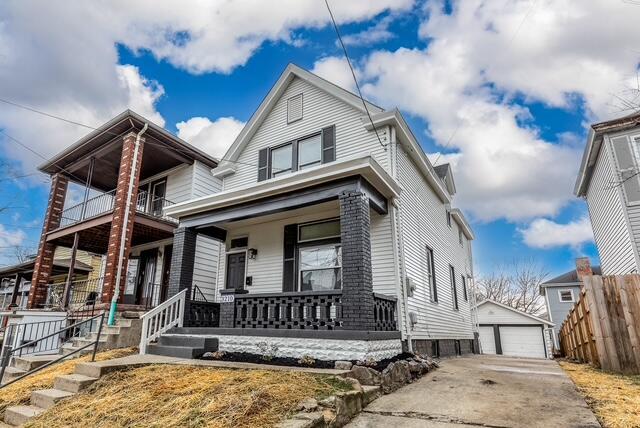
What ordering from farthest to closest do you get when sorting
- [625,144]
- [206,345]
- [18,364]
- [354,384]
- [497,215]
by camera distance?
1. [497,215]
2. [625,144]
3. [18,364]
4. [206,345]
5. [354,384]

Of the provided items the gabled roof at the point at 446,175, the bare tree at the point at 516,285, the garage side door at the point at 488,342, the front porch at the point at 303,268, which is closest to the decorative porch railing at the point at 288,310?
the front porch at the point at 303,268

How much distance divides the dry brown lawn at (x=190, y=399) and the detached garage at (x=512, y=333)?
20928mm

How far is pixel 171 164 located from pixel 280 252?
22.6 ft

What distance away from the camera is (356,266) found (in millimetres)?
6027

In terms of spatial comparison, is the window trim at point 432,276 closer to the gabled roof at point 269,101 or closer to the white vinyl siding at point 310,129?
the white vinyl siding at point 310,129

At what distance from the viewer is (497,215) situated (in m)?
30.9

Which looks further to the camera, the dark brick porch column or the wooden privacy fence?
the dark brick porch column

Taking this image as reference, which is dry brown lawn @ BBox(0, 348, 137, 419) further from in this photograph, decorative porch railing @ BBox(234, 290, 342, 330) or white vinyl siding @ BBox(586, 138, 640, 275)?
white vinyl siding @ BBox(586, 138, 640, 275)

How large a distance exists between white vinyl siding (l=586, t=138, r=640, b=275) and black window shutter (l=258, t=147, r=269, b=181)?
9.79m

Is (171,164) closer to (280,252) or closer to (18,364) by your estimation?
(280,252)

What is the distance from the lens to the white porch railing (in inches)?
289

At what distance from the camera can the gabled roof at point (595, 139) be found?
1040 cm

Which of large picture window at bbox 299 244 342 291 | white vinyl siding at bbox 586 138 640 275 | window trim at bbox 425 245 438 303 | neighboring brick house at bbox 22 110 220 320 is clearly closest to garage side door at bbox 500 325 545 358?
white vinyl siding at bbox 586 138 640 275

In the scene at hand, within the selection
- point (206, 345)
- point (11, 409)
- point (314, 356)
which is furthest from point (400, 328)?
point (11, 409)
